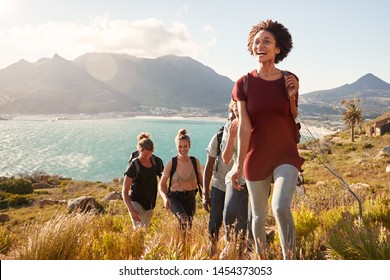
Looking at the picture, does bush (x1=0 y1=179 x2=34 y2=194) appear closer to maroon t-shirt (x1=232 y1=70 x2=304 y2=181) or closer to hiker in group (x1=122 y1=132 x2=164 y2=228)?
hiker in group (x1=122 y1=132 x2=164 y2=228)

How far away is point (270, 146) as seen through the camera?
282 centimetres

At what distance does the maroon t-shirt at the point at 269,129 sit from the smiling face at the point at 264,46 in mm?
220

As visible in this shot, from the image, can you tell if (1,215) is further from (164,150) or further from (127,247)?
(164,150)

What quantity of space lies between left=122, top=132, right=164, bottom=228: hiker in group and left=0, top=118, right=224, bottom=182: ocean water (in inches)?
2436

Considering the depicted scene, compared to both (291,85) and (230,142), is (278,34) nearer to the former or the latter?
(291,85)

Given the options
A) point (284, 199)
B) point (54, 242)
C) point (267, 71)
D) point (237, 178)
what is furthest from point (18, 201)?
point (284, 199)

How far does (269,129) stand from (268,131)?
0.7 inches

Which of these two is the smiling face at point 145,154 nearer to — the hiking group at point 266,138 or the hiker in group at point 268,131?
the hiking group at point 266,138

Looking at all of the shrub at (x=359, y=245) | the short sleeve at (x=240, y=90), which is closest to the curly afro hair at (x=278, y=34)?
the short sleeve at (x=240, y=90)

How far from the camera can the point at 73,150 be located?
11800 cm

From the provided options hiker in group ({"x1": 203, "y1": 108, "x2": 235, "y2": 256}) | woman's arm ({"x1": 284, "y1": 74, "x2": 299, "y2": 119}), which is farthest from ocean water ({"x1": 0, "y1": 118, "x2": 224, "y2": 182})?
woman's arm ({"x1": 284, "y1": 74, "x2": 299, "y2": 119})

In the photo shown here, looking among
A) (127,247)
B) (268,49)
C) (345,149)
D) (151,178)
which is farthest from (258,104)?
(345,149)

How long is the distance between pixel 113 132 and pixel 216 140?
177 meters

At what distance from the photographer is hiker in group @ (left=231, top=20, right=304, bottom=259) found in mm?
2688
